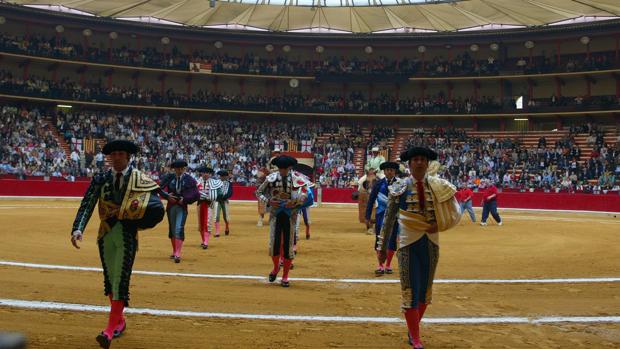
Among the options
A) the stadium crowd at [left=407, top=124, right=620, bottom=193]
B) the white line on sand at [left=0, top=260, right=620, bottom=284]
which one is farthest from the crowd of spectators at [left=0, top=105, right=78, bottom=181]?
the white line on sand at [left=0, top=260, right=620, bottom=284]

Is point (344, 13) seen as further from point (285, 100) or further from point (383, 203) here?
point (383, 203)

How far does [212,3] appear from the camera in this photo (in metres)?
36.7

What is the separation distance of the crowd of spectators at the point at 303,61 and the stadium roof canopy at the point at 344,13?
7.60ft

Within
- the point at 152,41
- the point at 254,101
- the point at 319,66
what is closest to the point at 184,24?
the point at 152,41

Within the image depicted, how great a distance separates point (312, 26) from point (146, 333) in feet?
129

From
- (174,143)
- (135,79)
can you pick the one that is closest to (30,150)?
(174,143)

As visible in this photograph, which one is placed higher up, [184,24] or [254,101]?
[184,24]

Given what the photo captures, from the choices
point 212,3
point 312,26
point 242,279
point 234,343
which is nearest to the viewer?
point 234,343

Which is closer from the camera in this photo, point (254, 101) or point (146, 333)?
point (146, 333)

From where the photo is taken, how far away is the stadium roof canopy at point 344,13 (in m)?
37.7

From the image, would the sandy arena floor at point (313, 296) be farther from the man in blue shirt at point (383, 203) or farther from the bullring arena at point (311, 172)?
the man in blue shirt at point (383, 203)

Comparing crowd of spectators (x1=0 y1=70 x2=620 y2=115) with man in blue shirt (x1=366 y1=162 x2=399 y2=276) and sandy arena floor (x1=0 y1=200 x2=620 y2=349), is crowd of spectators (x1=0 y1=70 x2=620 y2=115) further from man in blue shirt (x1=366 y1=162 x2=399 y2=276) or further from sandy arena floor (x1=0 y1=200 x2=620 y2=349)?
man in blue shirt (x1=366 y1=162 x2=399 y2=276)

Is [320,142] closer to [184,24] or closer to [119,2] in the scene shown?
[184,24]

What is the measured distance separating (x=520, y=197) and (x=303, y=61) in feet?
69.0
